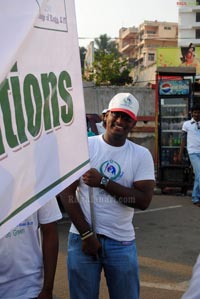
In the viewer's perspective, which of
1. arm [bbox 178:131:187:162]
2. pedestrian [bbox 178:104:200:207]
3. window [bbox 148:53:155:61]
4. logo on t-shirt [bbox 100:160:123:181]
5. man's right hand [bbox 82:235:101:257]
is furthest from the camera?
window [bbox 148:53:155:61]

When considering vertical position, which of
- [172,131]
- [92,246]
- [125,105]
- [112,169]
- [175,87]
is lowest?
[172,131]

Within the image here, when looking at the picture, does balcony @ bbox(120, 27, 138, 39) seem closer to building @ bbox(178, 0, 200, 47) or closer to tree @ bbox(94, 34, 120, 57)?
tree @ bbox(94, 34, 120, 57)

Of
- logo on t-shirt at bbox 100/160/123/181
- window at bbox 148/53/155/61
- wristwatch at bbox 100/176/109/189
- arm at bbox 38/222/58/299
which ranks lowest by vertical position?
window at bbox 148/53/155/61

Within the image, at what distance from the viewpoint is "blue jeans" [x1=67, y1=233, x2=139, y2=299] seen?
2842 millimetres

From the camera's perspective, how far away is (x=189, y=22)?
53.0m

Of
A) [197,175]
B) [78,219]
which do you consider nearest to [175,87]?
[197,175]

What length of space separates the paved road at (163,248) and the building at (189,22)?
45823 mm

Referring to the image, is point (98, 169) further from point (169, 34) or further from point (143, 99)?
point (169, 34)

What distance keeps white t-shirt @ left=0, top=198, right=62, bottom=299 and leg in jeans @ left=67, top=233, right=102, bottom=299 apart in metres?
0.51

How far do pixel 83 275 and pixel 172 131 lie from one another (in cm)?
787

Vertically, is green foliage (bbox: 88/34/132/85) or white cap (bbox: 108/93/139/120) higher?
white cap (bbox: 108/93/139/120)

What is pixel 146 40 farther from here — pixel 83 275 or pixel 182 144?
pixel 83 275

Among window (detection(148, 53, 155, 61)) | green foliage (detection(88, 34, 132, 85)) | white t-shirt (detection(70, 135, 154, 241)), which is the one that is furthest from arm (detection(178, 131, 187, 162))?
window (detection(148, 53, 155, 61))

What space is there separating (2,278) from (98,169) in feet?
3.07
